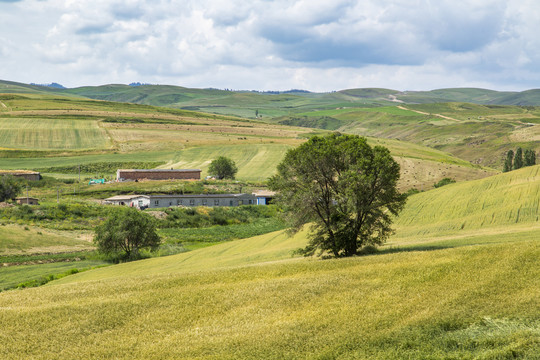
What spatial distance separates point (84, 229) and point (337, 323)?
277 ft

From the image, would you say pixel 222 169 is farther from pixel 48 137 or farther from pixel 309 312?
pixel 309 312

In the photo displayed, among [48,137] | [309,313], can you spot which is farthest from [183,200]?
[309,313]

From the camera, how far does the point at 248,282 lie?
90.0ft

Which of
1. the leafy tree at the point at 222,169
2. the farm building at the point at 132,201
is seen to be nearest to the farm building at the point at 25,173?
the farm building at the point at 132,201

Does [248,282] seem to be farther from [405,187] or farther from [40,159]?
[40,159]

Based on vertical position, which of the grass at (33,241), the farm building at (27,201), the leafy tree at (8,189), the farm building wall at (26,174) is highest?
the farm building wall at (26,174)

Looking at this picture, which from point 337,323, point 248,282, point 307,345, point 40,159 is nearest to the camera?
point 307,345

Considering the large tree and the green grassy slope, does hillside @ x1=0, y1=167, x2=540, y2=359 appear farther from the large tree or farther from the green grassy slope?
the green grassy slope

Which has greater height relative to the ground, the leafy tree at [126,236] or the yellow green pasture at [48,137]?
the yellow green pasture at [48,137]

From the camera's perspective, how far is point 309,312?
70.2ft

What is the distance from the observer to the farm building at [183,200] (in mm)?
118625

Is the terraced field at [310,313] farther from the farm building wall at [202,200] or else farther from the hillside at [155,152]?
the hillside at [155,152]

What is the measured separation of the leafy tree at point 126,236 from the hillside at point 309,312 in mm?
45277

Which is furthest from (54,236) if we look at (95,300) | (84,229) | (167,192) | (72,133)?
(72,133)
